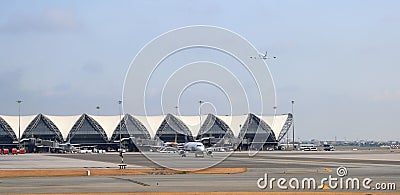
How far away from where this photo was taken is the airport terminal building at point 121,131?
176 metres

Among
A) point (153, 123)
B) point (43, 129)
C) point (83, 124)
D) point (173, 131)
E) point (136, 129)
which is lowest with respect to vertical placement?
point (173, 131)

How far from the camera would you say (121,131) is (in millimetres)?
189625

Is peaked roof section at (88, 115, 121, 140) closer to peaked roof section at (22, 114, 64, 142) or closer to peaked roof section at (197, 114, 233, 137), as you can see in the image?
peaked roof section at (22, 114, 64, 142)

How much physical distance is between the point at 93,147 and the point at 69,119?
36.4 ft

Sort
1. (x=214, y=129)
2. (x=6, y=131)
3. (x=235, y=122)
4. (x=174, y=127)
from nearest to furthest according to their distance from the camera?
(x=235, y=122) → (x=6, y=131) → (x=214, y=129) → (x=174, y=127)

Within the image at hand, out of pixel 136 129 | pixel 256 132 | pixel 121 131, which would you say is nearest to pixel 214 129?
pixel 256 132

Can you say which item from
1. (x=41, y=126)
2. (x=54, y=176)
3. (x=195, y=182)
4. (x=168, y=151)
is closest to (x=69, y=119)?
(x=41, y=126)

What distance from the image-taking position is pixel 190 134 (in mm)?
175500

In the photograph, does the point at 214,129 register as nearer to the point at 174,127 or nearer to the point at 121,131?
the point at 174,127

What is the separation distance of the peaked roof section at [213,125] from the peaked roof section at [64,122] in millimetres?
39349

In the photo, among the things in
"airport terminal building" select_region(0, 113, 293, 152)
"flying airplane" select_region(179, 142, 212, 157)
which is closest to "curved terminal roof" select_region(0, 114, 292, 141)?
"airport terminal building" select_region(0, 113, 293, 152)

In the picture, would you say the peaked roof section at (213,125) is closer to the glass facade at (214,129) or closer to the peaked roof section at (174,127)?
the glass facade at (214,129)

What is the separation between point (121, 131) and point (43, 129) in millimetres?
23050

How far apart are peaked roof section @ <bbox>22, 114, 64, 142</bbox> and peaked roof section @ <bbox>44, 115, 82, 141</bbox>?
1036 mm
